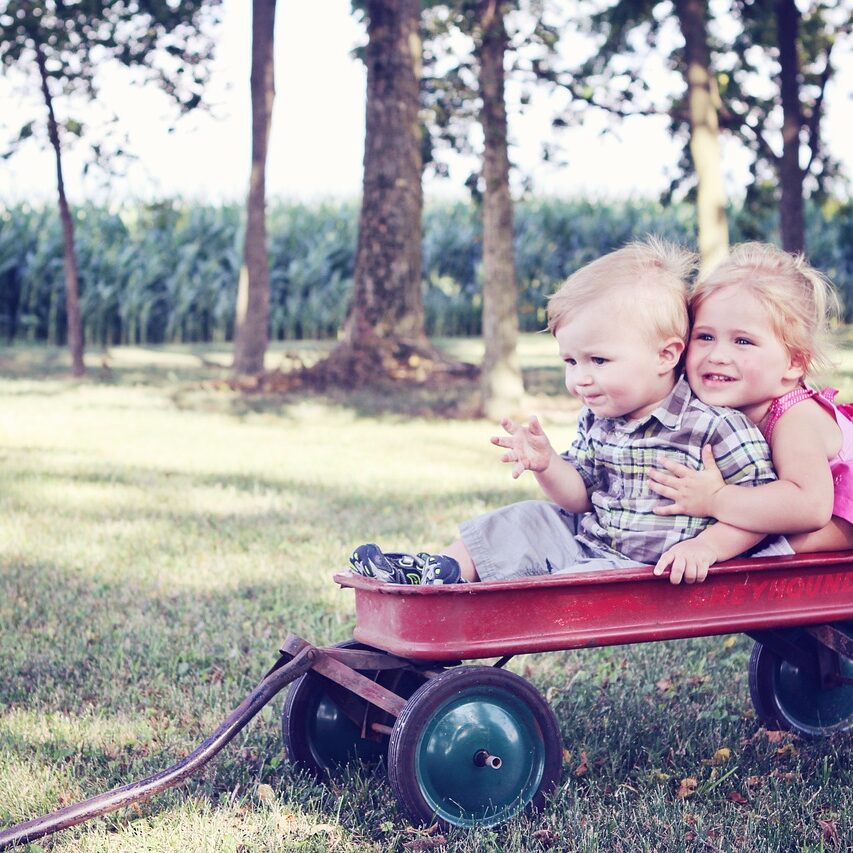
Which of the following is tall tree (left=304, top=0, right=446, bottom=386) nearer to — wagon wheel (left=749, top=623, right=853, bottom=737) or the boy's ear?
wagon wheel (left=749, top=623, right=853, bottom=737)

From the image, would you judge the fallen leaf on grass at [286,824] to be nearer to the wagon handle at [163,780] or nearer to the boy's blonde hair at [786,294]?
the wagon handle at [163,780]

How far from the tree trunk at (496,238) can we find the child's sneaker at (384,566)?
7.26 meters

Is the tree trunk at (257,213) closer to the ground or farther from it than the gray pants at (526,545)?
farther from it

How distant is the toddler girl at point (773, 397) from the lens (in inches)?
119

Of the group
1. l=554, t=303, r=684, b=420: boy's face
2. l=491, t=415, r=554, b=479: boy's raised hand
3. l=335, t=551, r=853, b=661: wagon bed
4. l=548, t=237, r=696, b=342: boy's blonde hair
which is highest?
l=548, t=237, r=696, b=342: boy's blonde hair

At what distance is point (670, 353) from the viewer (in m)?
3.17

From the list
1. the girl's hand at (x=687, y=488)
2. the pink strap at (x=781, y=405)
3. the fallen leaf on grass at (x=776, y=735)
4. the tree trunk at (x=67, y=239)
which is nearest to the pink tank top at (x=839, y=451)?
the pink strap at (x=781, y=405)

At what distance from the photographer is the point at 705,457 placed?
10.1ft

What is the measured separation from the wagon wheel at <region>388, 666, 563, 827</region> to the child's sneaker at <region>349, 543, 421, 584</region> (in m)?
0.29

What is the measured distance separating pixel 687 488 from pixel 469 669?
0.73 metres

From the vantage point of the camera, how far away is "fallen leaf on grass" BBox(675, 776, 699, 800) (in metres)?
3.17

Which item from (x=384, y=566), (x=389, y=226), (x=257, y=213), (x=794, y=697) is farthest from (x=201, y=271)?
(x=384, y=566)

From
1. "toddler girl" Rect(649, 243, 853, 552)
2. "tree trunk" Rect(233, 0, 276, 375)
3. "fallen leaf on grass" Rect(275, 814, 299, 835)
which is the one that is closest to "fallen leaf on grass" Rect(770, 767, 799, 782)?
"toddler girl" Rect(649, 243, 853, 552)

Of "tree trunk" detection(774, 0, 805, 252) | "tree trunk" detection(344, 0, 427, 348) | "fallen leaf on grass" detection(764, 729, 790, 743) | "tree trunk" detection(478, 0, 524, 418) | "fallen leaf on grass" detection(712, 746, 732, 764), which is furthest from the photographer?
"tree trunk" detection(344, 0, 427, 348)
